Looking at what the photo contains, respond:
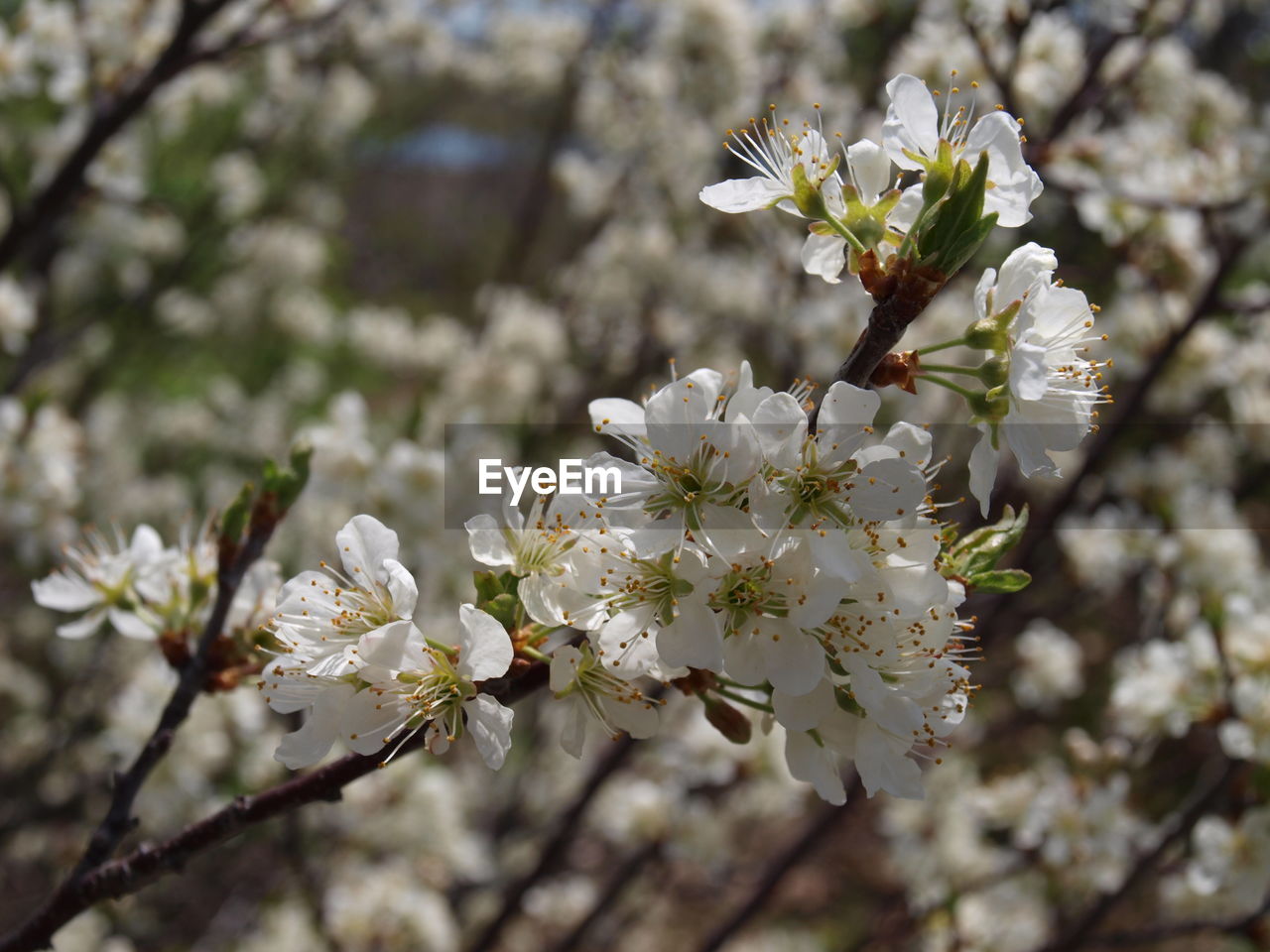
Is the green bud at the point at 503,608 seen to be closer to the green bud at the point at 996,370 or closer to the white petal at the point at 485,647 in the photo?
the white petal at the point at 485,647

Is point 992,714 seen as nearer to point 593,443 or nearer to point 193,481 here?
point 593,443

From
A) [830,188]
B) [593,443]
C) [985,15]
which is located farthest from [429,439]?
[830,188]

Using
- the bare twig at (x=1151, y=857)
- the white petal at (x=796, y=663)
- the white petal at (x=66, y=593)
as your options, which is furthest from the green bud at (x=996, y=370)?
the bare twig at (x=1151, y=857)

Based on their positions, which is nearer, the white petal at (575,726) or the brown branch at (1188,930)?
the white petal at (575,726)

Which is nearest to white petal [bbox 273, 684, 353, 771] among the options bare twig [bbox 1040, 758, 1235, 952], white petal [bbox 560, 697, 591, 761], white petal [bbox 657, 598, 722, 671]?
white petal [bbox 560, 697, 591, 761]

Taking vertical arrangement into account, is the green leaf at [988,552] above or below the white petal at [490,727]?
above

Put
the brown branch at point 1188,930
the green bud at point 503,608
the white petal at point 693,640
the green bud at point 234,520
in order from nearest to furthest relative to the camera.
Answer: the white petal at point 693,640, the green bud at point 503,608, the green bud at point 234,520, the brown branch at point 1188,930

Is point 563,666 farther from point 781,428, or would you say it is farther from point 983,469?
point 983,469

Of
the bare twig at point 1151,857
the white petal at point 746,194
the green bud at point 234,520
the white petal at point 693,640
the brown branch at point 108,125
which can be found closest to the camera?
the white petal at point 693,640
